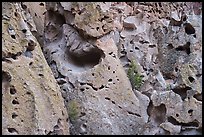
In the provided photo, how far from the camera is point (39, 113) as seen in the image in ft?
15.4

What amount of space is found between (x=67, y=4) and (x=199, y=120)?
316cm

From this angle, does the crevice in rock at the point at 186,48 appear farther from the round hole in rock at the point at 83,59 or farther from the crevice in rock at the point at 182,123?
the crevice in rock at the point at 182,123

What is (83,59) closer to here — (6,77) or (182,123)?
(6,77)

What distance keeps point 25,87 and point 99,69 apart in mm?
1795

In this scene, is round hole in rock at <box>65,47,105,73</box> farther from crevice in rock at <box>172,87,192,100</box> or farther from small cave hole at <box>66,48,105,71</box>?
crevice in rock at <box>172,87,192,100</box>

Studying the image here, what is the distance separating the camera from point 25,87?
4.72 m

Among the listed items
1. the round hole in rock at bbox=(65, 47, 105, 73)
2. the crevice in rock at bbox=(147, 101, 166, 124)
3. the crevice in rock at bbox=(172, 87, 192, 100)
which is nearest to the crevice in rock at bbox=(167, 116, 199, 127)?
the crevice in rock at bbox=(147, 101, 166, 124)

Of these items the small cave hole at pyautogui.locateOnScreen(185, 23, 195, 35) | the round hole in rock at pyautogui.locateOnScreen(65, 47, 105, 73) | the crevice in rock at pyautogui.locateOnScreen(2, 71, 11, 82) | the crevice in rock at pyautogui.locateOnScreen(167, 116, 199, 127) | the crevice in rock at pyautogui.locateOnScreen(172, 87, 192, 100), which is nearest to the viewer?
the crevice in rock at pyautogui.locateOnScreen(167, 116, 199, 127)

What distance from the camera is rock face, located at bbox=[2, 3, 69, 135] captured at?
14.9 ft

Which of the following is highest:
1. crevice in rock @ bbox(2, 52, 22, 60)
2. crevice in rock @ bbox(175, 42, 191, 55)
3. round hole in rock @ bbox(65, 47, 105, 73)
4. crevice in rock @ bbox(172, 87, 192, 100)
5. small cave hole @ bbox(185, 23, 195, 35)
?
crevice in rock @ bbox(2, 52, 22, 60)

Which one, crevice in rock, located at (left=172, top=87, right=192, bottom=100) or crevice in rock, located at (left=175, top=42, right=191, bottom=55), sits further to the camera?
crevice in rock, located at (left=175, top=42, right=191, bottom=55)

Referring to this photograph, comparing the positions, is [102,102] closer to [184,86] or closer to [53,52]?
[53,52]

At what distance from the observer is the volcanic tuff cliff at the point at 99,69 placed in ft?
15.2

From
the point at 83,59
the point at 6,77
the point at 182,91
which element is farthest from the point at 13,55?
the point at 83,59
